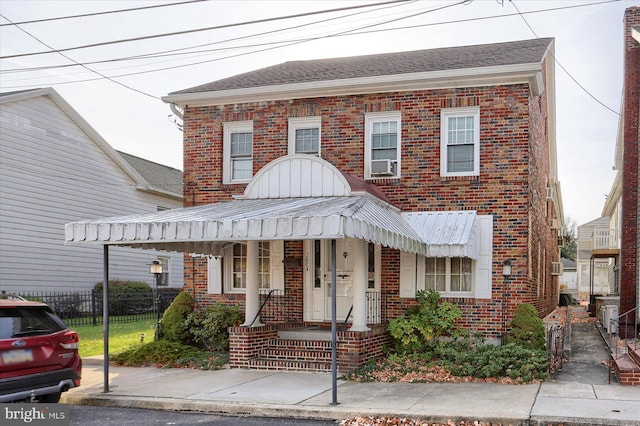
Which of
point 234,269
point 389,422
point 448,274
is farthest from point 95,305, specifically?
point 389,422

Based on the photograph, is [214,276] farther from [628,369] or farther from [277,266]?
[628,369]

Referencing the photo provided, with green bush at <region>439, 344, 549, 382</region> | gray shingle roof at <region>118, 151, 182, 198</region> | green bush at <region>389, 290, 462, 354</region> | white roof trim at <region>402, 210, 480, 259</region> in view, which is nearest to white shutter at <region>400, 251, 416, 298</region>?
green bush at <region>389, 290, 462, 354</region>

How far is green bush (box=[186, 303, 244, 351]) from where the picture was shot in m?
14.7

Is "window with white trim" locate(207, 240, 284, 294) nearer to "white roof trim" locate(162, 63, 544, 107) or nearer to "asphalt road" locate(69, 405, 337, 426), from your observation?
"white roof trim" locate(162, 63, 544, 107)

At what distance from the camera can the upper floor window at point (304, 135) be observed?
1571 centimetres

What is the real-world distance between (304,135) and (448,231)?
419 centimetres

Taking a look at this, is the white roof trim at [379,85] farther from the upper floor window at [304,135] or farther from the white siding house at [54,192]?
the white siding house at [54,192]

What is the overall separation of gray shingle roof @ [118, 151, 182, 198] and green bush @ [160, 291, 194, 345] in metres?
14.6

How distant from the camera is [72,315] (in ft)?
75.0

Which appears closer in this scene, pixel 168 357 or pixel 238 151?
pixel 168 357

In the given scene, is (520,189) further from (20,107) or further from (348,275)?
(20,107)

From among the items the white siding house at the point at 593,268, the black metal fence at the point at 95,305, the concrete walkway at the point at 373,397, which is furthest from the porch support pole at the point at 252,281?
the white siding house at the point at 593,268

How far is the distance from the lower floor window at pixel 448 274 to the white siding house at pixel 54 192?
14.1m

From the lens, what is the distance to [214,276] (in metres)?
16.1
